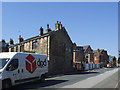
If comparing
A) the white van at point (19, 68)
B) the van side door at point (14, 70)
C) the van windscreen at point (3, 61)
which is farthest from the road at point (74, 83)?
the van windscreen at point (3, 61)

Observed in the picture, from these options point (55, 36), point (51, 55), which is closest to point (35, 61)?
point (51, 55)

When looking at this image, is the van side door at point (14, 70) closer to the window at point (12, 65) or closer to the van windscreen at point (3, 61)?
the window at point (12, 65)

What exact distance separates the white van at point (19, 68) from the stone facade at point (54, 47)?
12304mm

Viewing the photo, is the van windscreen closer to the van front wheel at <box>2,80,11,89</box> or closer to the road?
the van front wheel at <box>2,80,11,89</box>

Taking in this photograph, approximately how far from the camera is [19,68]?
1125 cm

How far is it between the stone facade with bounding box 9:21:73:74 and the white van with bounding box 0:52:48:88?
12304 millimetres

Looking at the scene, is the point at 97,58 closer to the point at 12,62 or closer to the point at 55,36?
the point at 55,36

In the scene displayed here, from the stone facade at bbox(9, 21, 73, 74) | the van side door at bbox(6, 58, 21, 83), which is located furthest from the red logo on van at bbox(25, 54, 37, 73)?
the stone facade at bbox(9, 21, 73, 74)

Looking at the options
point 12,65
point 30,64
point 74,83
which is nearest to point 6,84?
point 12,65

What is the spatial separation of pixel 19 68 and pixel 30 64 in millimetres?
1481

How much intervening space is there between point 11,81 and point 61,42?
849 inches

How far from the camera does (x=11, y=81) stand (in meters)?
10.3

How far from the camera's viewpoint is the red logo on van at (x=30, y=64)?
12.3 metres

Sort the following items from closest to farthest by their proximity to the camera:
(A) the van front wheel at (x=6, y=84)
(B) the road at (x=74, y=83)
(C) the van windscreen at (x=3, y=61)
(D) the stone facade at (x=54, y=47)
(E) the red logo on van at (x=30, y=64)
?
(A) the van front wheel at (x=6, y=84), (C) the van windscreen at (x=3, y=61), (B) the road at (x=74, y=83), (E) the red logo on van at (x=30, y=64), (D) the stone facade at (x=54, y=47)
